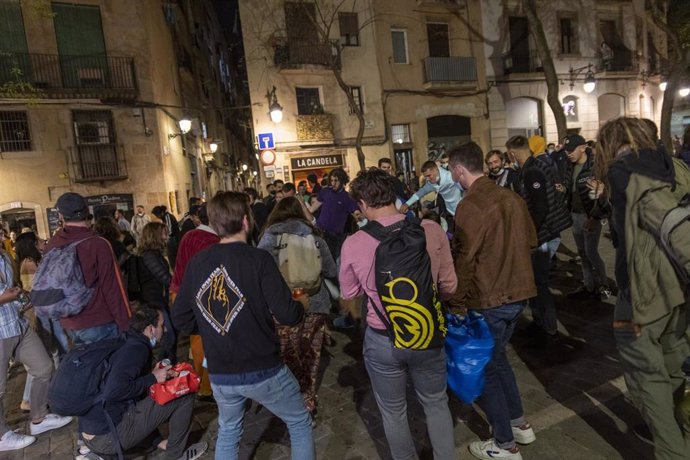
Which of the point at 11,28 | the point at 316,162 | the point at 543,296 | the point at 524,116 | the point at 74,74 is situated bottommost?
the point at 543,296

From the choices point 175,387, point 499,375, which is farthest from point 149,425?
point 499,375

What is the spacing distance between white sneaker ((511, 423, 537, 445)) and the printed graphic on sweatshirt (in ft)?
6.73

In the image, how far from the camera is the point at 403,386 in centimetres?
242

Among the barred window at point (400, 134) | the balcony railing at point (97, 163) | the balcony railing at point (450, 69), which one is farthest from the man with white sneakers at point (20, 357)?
the balcony railing at point (450, 69)

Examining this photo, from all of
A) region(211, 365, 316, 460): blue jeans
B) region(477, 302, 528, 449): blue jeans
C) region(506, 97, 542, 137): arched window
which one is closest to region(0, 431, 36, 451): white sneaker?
region(211, 365, 316, 460): blue jeans

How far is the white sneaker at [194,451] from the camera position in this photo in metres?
3.28

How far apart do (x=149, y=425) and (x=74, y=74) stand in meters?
15.7

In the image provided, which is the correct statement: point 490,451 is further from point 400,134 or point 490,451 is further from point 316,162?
point 400,134

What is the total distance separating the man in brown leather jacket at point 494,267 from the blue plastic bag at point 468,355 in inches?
5.0

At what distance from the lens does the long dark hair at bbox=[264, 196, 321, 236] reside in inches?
152

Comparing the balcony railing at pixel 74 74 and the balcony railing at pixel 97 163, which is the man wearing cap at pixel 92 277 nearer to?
the balcony railing at pixel 97 163

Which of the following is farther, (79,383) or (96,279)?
(96,279)

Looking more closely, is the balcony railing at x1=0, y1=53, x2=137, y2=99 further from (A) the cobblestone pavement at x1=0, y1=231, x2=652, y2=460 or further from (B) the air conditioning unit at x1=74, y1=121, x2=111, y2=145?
(A) the cobblestone pavement at x1=0, y1=231, x2=652, y2=460

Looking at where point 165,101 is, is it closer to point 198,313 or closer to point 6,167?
point 6,167
